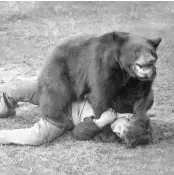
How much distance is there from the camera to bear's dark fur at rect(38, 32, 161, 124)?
19.1ft

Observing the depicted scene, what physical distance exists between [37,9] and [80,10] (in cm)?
135

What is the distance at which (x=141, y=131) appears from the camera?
19.4 feet

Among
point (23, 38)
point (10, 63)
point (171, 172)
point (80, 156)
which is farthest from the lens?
point (23, 38)

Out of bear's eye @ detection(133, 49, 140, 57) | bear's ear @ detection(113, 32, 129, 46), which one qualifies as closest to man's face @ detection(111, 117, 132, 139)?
bear's eye @ detection(133, 49, 140, 57)

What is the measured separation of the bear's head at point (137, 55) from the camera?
5598 mm

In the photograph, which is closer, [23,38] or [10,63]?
[10,63]

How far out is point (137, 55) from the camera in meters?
5.68

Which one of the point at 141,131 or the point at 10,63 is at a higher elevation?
the point at 141,131

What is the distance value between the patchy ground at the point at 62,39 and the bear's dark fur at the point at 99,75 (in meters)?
0.53

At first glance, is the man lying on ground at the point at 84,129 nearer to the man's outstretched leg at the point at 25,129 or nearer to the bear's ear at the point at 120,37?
the man's outstretched leg at the point at 25,129

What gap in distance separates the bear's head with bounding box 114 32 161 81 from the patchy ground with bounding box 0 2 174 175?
1.02 metres

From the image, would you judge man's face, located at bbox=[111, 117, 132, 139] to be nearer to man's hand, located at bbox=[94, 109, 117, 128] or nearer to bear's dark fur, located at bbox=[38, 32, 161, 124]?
man's hand, located at bbox=[94, 109, 117, 128]

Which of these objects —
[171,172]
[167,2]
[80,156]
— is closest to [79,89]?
[80,156]

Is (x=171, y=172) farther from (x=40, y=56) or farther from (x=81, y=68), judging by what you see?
(x=40, y=56)
